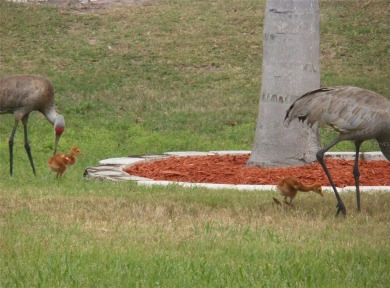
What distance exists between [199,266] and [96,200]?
2947 mm

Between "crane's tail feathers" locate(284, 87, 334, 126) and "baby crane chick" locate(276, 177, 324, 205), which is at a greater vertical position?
"crane's tail feathers" locate(284, 87, 334, 126)

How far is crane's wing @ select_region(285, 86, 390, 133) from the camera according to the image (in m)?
9.62

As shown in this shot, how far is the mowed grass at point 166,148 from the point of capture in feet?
23.3

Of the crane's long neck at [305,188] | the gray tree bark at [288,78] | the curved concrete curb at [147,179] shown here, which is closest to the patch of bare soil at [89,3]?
the curved concrete curb at [147,179]

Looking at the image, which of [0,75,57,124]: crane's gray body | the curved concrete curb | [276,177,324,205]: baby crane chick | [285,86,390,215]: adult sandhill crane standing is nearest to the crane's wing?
[285,86,390,215]: adult sandhill crane standing

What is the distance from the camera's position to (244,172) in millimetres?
11922

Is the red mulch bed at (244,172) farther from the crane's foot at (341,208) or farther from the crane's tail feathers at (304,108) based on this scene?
the crane's foot at (341,208)

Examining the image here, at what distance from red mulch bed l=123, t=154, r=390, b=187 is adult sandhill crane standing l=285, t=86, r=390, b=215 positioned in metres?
1.63

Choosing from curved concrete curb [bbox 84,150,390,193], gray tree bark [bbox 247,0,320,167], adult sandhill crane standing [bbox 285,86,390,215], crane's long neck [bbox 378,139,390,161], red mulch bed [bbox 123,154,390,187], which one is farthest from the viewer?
gray tree bark [bbox 247,0,320,167]

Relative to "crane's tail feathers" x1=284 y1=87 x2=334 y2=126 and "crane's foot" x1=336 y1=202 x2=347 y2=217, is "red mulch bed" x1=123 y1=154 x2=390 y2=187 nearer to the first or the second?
"crane's tail feathers" x1=284 y1=87 x2=334 y2=126

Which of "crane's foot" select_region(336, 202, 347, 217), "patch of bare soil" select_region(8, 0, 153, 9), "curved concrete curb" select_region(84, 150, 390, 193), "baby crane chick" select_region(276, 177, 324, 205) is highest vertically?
"patch of bare soil" select_region(8, 0, 153, 9)

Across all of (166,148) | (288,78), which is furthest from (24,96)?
(288,78)

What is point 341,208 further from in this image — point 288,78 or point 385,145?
point 288,78

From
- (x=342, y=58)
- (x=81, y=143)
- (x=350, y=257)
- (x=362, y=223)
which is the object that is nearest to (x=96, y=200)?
(x=362, y=223)
